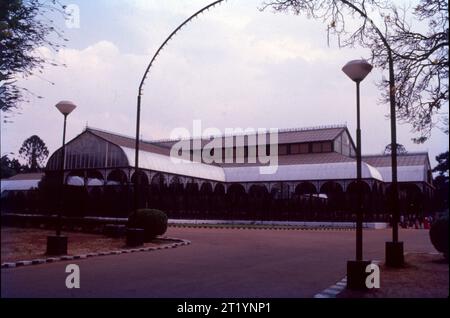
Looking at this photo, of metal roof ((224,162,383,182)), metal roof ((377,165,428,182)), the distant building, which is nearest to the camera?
the distant building

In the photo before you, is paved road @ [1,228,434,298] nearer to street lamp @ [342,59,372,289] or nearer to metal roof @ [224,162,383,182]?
street lamp @ [342,59,372,289]

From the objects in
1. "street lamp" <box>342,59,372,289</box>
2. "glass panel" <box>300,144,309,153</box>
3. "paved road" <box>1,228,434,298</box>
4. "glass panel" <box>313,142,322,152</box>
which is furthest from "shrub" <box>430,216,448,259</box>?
"glass panel" <box>300,144,309,153</box>

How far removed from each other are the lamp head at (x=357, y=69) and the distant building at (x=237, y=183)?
1151 inches

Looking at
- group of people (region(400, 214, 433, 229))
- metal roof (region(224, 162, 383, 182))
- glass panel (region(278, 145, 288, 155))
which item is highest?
glass panel (region(278, 145, 288, 155))

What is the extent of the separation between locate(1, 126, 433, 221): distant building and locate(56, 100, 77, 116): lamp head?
22.0 metres

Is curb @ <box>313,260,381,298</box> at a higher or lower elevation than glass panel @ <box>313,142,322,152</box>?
lower

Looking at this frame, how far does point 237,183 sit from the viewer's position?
54.9m

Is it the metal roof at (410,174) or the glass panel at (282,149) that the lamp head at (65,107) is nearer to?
the metal roof at (410,174)

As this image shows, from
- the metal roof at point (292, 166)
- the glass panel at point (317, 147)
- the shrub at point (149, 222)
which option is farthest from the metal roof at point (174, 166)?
the shrub at point (149, 222)

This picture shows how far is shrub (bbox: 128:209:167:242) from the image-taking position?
63.9 feet
